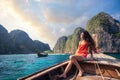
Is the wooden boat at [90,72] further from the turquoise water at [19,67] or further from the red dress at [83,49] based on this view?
the turquoise water at [19,67]

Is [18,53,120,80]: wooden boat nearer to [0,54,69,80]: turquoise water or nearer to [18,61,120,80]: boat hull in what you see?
[18,61,120,80]: boat hull

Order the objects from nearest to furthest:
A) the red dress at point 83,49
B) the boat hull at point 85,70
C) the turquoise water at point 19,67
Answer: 1. the boat hull at point 85,70
2. the red dress at point 83,49
3. the turquoise water at point 19,67

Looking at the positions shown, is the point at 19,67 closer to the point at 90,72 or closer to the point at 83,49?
the point at 83,49

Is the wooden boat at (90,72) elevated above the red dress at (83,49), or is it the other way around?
the red dress at (83,49)

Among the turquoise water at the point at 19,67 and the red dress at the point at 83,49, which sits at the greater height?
the red dress at the point at 83,49

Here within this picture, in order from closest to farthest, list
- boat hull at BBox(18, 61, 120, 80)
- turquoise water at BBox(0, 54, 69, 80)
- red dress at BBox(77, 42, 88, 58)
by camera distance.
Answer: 1. boat hull at BBox(18, 61, 120, 80)
2. red dress at BBox(77, 42, 88, 58)
3. turquoise water at BBox(0, 54, 69, 80)

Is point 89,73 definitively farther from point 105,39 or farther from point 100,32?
point 100,32

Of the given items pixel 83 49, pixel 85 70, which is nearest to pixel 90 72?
pixel 85 70

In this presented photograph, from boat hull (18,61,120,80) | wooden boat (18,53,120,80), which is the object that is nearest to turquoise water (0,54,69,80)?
boat hull (18,61,120,80)

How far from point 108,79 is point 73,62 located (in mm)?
1561

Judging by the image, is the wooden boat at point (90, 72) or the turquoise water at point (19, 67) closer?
the wooden boat at point (90, 72)

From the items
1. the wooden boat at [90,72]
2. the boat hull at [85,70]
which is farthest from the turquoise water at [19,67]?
the wooden boat at [90,72]

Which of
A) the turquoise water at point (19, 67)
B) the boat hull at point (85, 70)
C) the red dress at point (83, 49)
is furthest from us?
the turquoise water at point (19, 67)

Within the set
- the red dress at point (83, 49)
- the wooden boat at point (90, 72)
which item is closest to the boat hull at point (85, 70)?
the wooden boat at point (90, 72)
